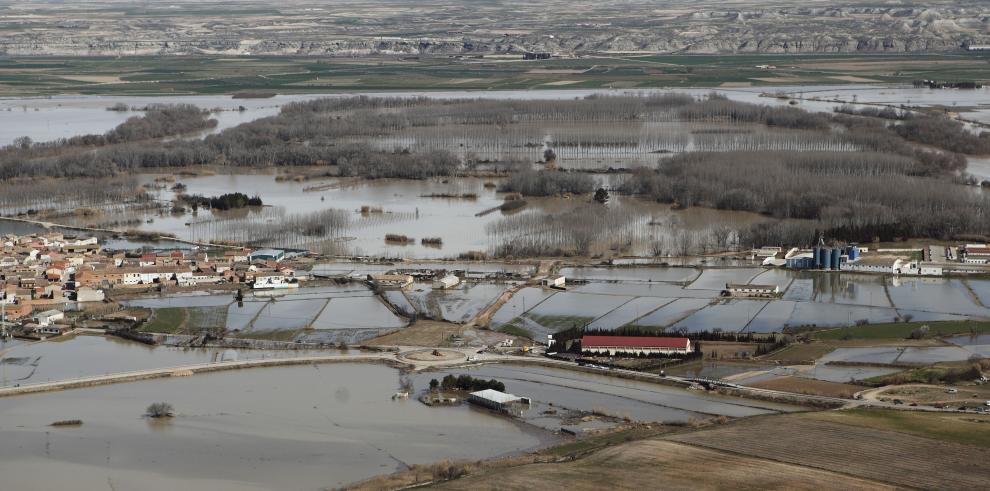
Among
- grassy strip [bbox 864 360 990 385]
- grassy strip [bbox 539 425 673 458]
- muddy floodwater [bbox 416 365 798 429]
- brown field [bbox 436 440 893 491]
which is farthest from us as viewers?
grassy strip [bbox 864 360 990 385]

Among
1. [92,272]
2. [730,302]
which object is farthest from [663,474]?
[92,272]

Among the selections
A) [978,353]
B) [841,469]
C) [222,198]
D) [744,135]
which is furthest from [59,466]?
[744,135]

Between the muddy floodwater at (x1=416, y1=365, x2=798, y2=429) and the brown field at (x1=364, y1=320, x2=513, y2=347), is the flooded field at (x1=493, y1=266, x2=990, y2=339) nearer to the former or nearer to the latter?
the brown field at (x1=364, y1=320, x2=513, y2=347)

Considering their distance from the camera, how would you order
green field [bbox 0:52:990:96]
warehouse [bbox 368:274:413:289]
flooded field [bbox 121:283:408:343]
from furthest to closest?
green field [bbox 0:52:990:96]
warehouse [bbox 368:274:413:289]
flooded field [bbox 121:283:408:343]

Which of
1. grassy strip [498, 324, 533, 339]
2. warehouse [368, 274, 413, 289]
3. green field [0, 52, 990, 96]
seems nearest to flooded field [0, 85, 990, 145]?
green field [0, 52, 990, 96]

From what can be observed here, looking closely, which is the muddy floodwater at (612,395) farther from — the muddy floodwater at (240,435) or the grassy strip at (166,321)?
the grassy strip at (166,321)

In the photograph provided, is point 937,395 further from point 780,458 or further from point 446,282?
point 446,282
